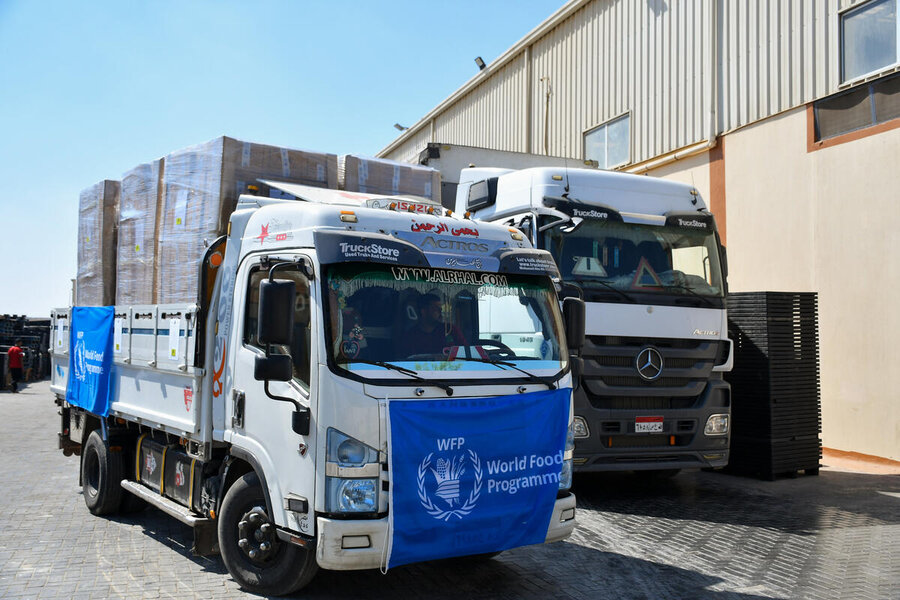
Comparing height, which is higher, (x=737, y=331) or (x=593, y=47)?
(x=593, y=47)

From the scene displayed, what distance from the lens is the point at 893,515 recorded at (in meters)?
8.34

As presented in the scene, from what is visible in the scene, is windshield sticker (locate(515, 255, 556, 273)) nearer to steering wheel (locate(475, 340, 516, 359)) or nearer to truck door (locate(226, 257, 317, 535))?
steering wheel (locate(475, 340, 516, 359))

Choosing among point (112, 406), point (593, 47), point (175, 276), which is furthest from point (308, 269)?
point (593, 47)

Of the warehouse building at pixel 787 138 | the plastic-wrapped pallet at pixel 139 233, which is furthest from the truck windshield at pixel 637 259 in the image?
the warehouse building at pixel 787 138

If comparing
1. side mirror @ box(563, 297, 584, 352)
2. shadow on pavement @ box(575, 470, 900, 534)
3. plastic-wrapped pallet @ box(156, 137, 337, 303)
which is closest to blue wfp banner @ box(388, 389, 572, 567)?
side mirror @ box(563, 297, 584, 352)

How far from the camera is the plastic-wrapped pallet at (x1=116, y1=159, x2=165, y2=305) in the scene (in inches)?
296

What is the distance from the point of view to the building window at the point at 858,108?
11.4 meters

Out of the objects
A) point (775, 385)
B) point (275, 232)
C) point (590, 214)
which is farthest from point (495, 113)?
point (275, 232)

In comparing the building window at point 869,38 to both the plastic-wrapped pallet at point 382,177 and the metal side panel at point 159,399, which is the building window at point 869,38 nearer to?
the plastic-wrapped pallet at point 382,177

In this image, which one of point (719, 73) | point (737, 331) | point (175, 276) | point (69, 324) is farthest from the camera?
point (719, 73)

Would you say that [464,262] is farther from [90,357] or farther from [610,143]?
[610,143]

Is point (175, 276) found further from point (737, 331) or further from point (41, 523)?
point (737, 331)

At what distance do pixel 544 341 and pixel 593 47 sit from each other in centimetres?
1424

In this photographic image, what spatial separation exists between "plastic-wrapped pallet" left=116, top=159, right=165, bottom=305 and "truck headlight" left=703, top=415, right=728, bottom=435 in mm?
5856
